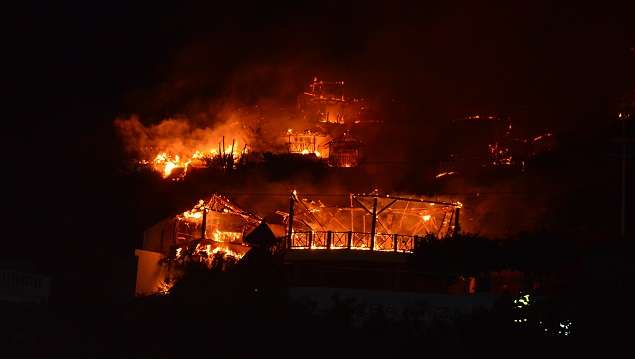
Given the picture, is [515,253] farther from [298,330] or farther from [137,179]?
[137,179]

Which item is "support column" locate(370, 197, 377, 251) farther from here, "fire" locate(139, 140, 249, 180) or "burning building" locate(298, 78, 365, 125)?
"burning building" locate(298, 78, 365, 125)

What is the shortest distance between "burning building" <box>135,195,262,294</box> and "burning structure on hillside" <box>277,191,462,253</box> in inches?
77.5

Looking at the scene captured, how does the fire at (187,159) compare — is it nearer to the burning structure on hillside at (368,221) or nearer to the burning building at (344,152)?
→ the burning building at (344,152)

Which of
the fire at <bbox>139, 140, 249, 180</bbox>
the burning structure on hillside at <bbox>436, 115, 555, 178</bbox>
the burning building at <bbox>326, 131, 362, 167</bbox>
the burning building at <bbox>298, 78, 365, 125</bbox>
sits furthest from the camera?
the burning building at <bbox>298, 78, 365, 125</bbox>

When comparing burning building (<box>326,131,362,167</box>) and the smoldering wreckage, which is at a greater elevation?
burning building (<box>326,131,362,167</box>)

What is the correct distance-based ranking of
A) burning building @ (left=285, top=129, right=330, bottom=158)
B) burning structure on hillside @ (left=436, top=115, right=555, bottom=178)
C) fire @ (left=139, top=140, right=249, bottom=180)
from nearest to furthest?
burning structure on hillside @ (left=436, top=115, right=555, bottom=178) < fire @ (left=139, top=140, right=249, bottom=180) < burning building @ (left=285, top=129, right=330, bottom=158)

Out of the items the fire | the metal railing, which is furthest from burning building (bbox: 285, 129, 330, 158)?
the metal railing

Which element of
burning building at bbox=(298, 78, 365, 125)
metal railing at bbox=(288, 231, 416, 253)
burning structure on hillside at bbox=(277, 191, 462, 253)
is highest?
burning building at bbox=(298, 78, 365, 125)

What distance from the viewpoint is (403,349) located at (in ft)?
51.1

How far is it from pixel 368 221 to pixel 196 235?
20.0 feet

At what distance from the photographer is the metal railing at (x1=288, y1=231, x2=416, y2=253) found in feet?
93.0

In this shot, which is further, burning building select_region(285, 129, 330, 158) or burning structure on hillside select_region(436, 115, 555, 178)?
burning building select_region(285, 129, 330, 158)

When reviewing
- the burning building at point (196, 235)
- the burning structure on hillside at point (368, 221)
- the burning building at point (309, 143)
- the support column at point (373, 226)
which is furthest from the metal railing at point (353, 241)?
the burning building at point (309, 143)

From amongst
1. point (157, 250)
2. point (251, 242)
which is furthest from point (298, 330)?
point (157, 250)
